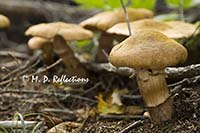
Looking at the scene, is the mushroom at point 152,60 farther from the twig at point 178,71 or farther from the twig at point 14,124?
the twig at point 14,124

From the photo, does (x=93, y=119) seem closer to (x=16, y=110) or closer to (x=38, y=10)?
(x=16, y=110)

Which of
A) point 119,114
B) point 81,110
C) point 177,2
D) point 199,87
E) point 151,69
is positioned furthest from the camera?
point 177,2

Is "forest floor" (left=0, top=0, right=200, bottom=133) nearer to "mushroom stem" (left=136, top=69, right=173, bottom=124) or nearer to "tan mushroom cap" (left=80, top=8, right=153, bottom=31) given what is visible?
"mushroom stem" (left=136, top=69, right=173, bottom=124)

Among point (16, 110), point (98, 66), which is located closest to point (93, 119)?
point (16, 110)

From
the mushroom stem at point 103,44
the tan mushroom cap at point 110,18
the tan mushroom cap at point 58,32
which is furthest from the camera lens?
the mushroom stem at point 103,44

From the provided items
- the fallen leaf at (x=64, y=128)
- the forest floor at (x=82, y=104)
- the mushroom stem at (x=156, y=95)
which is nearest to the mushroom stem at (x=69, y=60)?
the forest floor at (x=82, y=104)

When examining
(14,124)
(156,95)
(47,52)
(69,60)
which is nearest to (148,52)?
(156,95)
